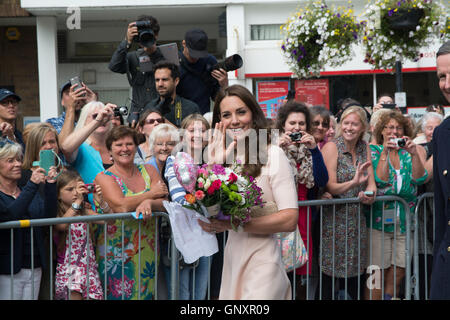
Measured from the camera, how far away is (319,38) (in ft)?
31.0

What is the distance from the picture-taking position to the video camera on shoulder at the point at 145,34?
5773 mm

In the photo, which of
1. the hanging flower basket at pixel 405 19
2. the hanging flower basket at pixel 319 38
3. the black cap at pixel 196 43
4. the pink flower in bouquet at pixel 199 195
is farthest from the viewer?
the hanging flower basket at pixel 319 38

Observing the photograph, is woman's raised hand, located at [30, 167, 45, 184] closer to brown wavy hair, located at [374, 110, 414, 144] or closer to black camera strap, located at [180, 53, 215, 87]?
black camera strap, located at [180, 53, 215, 87]

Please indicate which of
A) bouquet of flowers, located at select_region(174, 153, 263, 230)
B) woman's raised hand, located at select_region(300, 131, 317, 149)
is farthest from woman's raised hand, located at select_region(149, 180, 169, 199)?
bouquet of flowers, located at select_region(174, 153, 263, 230)

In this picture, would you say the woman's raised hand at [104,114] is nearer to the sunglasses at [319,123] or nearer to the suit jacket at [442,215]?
the sunglasses at [319,123]

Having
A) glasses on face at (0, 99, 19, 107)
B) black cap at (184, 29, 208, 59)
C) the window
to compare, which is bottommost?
glasses on face at (0, 99, 19, 107)

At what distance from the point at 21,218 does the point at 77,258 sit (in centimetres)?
53

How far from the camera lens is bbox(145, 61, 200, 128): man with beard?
Answer: 5.77m

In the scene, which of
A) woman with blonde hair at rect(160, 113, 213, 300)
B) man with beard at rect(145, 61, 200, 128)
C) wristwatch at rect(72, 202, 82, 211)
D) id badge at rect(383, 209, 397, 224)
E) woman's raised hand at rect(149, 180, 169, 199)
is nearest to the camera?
Answer: wristwatch at rect(72, 202, 82, 211)

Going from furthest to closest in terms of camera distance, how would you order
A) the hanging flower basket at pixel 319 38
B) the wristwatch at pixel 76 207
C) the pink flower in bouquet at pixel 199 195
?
→ the hanging flower basket at pixel 319 38 < the wristwatch at pixel 76 207 < the pink flower in bouquet at pixel 199 195

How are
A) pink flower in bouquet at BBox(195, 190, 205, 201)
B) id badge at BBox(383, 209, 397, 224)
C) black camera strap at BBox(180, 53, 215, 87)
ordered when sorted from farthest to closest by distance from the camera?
black camera strap at BBox(180, 53, 215, 87) → id badge at BBox(383, 209, 397, 224) → pink flower in bouquet at BBox(195, 190, 205, 201)

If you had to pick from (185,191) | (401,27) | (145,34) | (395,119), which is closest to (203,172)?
(185,191)

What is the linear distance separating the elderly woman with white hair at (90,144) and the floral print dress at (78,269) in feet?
2.37

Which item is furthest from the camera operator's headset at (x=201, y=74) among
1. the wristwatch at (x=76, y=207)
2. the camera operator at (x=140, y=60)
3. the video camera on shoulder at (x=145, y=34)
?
the wristwatch at (x=76, y=207)
